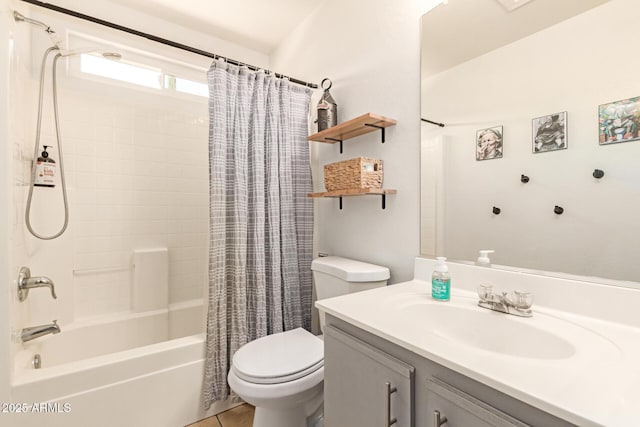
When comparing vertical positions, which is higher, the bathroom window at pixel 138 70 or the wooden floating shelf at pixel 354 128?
the bathroom window at pixel 138 70

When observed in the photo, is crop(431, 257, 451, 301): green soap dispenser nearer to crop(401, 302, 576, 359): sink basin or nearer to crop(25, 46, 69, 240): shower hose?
crop(401, 302, 576, 359): sink basin

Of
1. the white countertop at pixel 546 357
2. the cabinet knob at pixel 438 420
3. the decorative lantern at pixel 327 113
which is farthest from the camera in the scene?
the decorative lantern at pixel 327 113

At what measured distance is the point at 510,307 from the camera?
0.88 metres

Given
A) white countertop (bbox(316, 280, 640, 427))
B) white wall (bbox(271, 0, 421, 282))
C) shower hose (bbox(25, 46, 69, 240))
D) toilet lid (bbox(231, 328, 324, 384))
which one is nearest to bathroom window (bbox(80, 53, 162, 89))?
shower hose (bbox(25, 46, 69, 240))

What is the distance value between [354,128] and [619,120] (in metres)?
0.99

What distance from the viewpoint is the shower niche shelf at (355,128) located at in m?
1.36

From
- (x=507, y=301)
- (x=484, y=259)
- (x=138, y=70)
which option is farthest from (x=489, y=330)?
(x=138, y=70)

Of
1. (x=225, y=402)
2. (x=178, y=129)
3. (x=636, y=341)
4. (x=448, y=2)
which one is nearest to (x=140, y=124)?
(x=178, y=129)

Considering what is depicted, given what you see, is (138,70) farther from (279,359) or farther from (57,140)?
(279,359)

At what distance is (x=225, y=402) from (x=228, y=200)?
3.82 ft

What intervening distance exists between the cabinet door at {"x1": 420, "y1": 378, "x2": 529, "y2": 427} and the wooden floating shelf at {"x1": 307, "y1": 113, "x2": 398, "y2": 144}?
1.10m

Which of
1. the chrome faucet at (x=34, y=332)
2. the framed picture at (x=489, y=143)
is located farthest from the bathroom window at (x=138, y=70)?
the framed picture at (x=489, y=143)

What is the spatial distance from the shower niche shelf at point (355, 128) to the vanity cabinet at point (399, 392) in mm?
919

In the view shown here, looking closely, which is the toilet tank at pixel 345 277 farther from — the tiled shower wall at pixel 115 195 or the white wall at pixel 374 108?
the tiled shower wall at pixel 115 195
